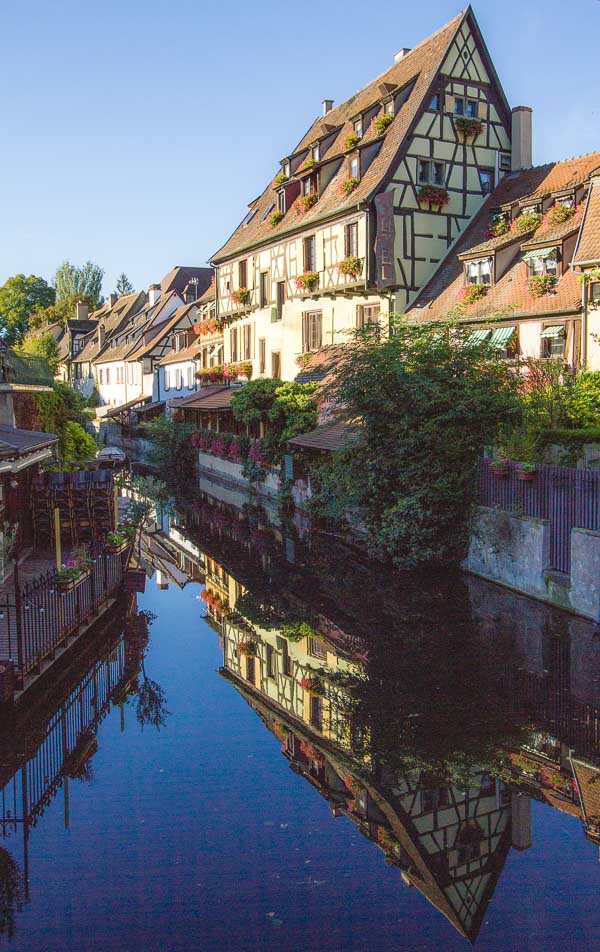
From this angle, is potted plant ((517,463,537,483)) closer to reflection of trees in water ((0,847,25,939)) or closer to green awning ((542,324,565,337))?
green awning ((542,324,565,337))

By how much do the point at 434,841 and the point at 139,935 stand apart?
263cm

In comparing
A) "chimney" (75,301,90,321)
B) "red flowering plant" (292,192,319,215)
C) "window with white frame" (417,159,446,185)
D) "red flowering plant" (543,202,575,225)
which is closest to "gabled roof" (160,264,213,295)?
"chimney" (75,301,90,321)

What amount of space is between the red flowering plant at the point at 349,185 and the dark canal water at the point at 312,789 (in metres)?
19.0

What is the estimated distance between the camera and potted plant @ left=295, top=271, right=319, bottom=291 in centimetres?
2973

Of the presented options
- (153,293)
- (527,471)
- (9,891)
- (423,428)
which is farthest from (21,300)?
(9,891)

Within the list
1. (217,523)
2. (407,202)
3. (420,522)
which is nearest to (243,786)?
(420,522)

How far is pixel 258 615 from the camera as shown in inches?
567

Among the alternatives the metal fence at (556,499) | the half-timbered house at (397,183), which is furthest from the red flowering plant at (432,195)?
the metal fence at (556,499)

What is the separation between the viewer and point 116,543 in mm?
14570

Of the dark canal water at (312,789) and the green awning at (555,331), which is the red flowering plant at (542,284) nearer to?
the green awning at (555,331)

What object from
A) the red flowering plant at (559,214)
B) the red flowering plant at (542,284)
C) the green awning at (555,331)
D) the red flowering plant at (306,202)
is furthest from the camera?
the red flowering plant at (306,202)

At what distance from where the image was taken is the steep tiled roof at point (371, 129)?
89.0ft

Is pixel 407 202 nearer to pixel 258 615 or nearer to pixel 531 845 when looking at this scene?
pixel 258 615

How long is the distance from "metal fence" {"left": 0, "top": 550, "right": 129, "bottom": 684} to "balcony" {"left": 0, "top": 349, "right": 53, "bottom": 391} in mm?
7694
